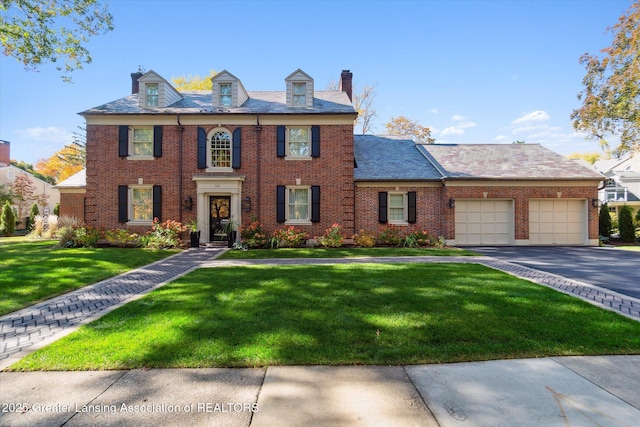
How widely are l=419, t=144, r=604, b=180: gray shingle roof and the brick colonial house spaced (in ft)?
0.56

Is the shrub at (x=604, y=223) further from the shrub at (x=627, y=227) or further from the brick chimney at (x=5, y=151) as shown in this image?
the brick chimney at (x=5, y=151)

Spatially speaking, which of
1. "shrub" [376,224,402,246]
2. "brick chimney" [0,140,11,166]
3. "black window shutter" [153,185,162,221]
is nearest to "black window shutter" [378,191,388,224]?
"shrub" [376,224,402,246]

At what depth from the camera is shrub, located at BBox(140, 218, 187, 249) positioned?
13.3m

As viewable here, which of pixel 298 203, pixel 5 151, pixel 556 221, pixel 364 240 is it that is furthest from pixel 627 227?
pixel 5 151

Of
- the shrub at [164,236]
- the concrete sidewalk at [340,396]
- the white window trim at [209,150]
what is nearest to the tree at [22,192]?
the shrub at [164,236]

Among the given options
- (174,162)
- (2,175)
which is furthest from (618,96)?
(2,175)

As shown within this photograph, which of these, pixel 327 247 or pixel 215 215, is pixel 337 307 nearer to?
pixel 327 247

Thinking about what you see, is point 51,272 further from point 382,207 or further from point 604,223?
point 604,223

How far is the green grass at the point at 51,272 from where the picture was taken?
19.3ft

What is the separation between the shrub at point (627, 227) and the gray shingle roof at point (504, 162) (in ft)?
13.3

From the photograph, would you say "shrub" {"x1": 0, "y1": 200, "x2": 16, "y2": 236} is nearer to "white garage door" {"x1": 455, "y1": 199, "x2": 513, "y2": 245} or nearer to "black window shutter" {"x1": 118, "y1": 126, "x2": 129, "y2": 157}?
"black window shutter" {"x1": 118, "y1": 126, "x2": 129, "y2": 157}

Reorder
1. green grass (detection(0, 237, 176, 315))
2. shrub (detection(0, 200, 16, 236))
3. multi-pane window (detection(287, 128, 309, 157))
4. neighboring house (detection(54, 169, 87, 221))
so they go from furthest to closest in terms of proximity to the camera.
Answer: shrub (detection(0, 200, 16, 236))
neighboring house (detection(54, 169, 87, 221))
multi-pane window (detection(287, 128, 309, 157))
green grass (detection(0, 237, 176, 315))

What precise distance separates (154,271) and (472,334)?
Answer: 26.4 ft

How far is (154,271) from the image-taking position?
8.48m
